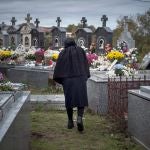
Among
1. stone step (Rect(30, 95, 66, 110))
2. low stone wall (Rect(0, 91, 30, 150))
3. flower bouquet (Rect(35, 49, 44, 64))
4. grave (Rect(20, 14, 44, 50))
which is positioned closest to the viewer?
low stone wall (Rect(0, 91, 30, 150))

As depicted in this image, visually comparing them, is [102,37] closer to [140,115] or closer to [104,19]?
[104,19]

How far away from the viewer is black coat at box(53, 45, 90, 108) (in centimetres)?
798

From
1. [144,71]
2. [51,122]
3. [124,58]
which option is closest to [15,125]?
[51,122]

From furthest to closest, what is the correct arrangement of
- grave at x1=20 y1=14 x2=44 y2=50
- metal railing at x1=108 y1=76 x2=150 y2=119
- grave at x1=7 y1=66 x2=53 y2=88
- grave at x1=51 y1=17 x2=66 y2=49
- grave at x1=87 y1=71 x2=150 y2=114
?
grave at x1=20 y1=14 x2=44 y2=50 < grave at x1=51 y1=17 x2=66 y2=49 < grave at x1=7 y1=66 x2=53 y2=88 < grave at x1=87 y1=71 x2=150 y2=114 < metal railing at x1=108 y1=76 x2=150 y2=119

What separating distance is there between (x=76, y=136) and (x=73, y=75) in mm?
1049

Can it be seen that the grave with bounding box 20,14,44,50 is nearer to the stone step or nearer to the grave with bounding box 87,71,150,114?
the stone step

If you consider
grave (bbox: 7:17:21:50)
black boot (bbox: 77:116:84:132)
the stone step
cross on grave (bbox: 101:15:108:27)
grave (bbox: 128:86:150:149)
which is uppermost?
cross on grave (bbox: 101:15:108:27)

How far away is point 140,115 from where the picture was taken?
671 cm

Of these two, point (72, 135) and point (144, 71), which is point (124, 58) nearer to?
point (144, 71)

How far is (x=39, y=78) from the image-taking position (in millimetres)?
16094

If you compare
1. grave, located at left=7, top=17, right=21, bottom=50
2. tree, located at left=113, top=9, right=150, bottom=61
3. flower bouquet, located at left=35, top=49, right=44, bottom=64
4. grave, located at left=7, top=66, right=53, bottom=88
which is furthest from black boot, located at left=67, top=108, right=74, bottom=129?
tree, located at left=113, top=9, right=150, bottom=61

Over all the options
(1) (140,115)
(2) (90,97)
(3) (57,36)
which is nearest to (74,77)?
(1) (140,115)

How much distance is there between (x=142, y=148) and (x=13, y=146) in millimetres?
2854

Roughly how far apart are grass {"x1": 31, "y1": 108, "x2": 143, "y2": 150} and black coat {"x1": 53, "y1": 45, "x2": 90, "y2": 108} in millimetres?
534
